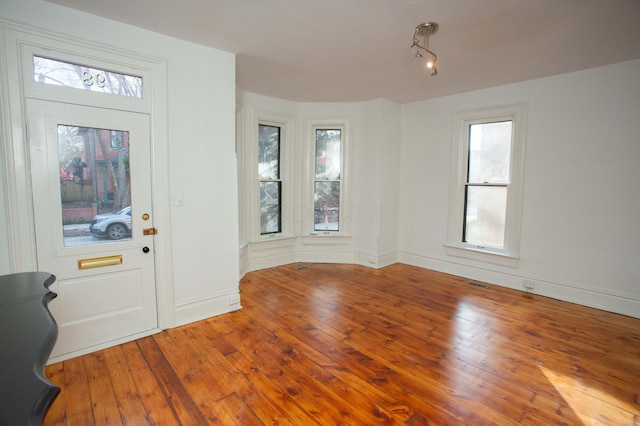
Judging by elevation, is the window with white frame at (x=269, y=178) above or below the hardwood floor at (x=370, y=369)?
above

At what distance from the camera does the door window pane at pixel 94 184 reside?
2426 mm

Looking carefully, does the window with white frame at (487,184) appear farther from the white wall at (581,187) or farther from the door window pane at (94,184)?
the door window pane at (94,184)

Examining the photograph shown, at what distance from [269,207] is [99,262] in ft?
9.00

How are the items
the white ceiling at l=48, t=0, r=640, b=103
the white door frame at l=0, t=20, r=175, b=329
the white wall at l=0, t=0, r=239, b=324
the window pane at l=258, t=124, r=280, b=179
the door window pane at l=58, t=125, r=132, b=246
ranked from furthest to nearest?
the window pane at l=258, t=124, r=280, b=179 → the white wall at l=0, t=0, r=239, b=324 → the door window pane at l=58, t=125, r=132, b=246 → the white ceiling at l=48, t=0, r=640, b=103 → the white door frame at l=0, t=20, r=175, b=329

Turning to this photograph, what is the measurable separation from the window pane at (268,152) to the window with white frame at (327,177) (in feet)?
2.16

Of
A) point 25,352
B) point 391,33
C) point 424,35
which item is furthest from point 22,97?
point 424,35

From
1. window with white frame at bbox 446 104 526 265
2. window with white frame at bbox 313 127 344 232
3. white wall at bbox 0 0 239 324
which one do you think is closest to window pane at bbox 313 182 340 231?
window with white frame at bbox 313 127 344 232

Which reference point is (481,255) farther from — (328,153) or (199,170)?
(199,170)

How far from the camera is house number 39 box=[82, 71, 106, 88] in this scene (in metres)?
2.46

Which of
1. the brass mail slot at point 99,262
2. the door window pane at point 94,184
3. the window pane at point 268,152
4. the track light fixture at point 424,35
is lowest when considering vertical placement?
the brass mail slot at point 99,262

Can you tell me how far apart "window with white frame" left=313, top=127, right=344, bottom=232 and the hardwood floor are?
198 cm

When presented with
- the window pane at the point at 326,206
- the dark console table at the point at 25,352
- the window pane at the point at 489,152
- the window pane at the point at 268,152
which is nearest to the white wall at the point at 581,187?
the window pane at the point at 489,152

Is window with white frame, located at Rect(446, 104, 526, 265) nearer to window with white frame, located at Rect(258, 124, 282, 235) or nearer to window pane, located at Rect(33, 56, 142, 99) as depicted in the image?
window with white frame, located at Rect(258, 124, 282, 235)

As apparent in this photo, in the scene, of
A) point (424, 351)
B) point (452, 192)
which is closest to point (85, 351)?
point (424, 351)
